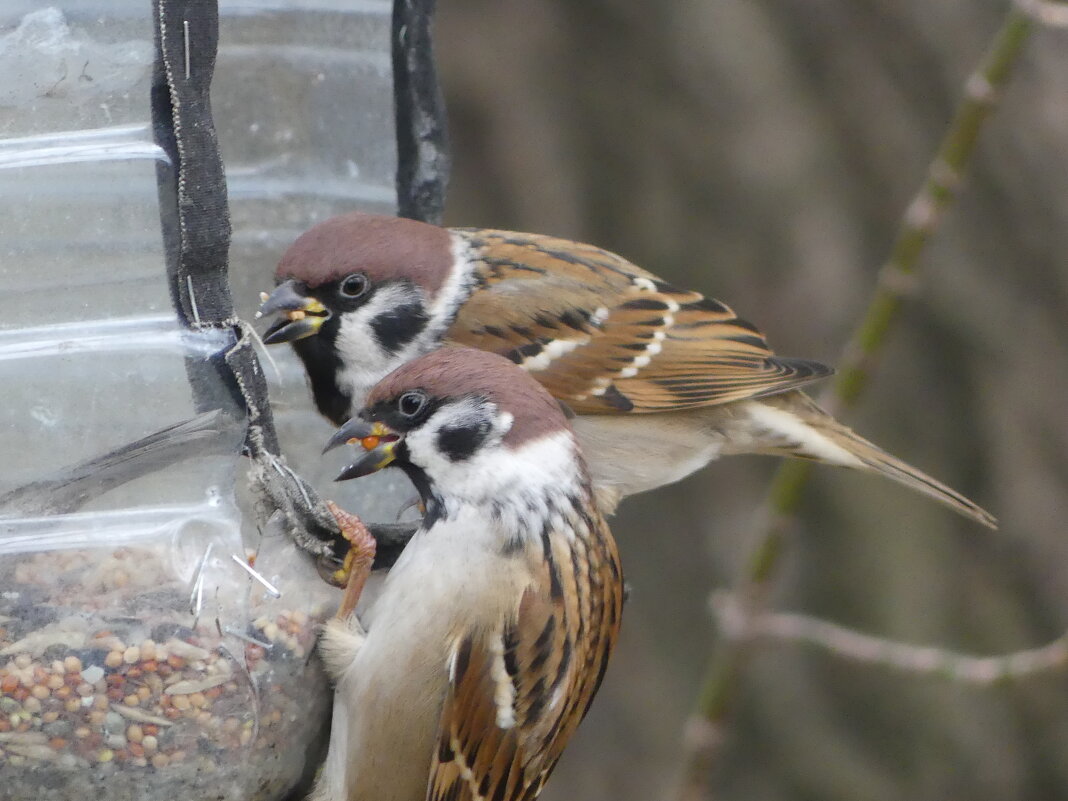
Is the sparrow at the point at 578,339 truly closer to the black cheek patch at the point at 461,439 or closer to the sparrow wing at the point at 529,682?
the black cheek patch at the point at 461,439

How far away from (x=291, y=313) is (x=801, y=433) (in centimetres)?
117

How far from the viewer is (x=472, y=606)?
1987 mm

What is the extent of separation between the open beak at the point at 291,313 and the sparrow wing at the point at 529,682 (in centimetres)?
53

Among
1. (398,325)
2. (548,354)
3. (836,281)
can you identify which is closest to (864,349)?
(548,354)

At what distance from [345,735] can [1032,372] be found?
8.58 ft

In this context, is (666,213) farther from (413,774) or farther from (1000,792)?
(413,774)

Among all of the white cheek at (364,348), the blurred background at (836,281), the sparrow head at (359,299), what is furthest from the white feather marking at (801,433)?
the blurred background at (836,281)

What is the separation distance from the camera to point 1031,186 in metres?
3.82

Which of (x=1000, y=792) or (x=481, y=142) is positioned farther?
(x=481, y=142)

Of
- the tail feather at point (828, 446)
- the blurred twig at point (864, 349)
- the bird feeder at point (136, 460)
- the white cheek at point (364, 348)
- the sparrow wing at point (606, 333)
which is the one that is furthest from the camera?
the tail feather at point (828, 446)

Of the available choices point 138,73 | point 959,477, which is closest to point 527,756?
point 138,73

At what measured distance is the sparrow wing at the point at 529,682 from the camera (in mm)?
1972

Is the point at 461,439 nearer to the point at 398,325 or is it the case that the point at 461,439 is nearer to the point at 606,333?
the point at 398,325

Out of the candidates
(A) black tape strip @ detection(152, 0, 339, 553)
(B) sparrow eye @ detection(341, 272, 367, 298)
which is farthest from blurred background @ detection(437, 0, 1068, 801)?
(A) black tape strip @ detection(152, 0, 339, 553)
